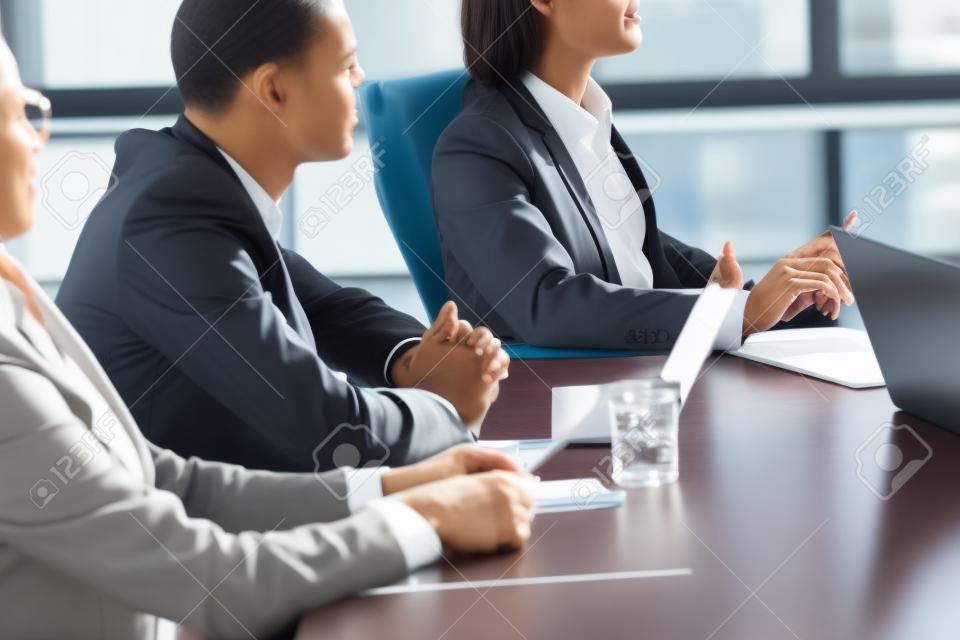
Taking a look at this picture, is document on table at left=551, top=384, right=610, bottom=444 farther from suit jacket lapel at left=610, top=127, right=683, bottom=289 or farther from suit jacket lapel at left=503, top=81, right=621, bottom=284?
suit jacket lapel at left=610, top=127, right=683, bottom=289

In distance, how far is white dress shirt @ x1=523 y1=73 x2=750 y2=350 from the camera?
2361mm

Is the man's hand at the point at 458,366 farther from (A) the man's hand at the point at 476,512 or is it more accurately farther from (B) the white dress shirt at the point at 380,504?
(A) the man's hand at the point at 476,512

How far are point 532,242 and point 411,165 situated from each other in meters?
0.42

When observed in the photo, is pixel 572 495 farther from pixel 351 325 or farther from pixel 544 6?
pixel 544 6

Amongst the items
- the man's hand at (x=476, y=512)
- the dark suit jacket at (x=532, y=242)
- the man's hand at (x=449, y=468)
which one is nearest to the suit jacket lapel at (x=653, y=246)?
the dark suit jacket at (x=532, y=242)

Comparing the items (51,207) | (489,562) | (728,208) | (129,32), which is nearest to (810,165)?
(728,208)

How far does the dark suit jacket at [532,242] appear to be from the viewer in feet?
6.19

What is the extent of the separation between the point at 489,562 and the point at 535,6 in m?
1.58

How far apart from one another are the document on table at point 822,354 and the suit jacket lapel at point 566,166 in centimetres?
44

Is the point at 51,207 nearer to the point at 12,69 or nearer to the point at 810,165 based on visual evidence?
the point at 810,165

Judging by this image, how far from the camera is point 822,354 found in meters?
1.72

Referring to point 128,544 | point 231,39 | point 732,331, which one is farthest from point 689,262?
point 128,544

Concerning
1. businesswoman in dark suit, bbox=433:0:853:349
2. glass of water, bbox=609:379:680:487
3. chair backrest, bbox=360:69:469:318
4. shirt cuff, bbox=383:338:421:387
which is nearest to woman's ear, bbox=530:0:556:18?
businesswoman in dark suit, bbox=433:0:853:349

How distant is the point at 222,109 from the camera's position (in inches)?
54.8
